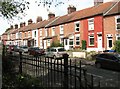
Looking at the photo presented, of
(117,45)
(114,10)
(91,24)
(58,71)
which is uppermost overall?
(114,10)

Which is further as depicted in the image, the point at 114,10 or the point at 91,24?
the point at 91,24

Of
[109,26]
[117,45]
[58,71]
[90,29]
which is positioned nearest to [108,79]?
[58,71]

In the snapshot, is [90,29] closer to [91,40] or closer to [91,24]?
[91,24]

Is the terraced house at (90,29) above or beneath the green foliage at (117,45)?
above

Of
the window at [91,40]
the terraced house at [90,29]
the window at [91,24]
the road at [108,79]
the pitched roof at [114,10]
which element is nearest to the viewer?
the road at [108,79]

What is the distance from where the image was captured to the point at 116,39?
35.6 metres

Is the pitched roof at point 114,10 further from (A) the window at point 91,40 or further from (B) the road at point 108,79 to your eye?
(B) the road at point 108,79

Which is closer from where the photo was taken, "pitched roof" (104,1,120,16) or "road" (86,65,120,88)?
"road" (86,65,120,88)

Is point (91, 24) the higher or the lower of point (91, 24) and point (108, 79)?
the higher

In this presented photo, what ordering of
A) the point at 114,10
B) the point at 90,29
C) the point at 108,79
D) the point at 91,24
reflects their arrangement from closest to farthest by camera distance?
the point at 108,79 < the point at 114,10 < the point at 91,24 < the point at 90,29

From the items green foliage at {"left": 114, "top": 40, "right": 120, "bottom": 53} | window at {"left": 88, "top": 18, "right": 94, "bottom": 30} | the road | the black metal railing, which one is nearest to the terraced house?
window at {"left": 88, "top": 18, "right": 94, "bottom": 30}

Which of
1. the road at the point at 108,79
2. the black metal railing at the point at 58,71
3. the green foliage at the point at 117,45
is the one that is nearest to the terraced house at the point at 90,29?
the green foliage at the point at 117,45

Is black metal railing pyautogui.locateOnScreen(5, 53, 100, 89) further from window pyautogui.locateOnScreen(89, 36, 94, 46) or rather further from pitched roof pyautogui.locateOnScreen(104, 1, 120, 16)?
window pyautogui.locateOnScreen(89, 36, 94, 46)

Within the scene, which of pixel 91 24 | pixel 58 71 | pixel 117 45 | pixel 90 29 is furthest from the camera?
pixel 90 29
